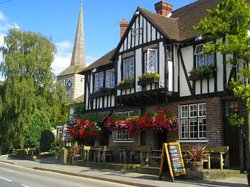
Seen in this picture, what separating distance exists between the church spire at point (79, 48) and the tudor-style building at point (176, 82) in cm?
4012

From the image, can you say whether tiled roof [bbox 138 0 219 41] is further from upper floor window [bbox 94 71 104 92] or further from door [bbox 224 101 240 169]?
upper floor window [bbox 94 71 104 92]

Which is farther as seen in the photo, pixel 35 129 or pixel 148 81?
pixel 35 129

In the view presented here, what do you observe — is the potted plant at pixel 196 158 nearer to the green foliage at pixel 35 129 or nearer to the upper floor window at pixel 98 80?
the upper floor window at pixel 98 80

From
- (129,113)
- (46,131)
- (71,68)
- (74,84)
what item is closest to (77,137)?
(129,113)

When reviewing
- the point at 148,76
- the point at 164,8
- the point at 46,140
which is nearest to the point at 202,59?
the point at 148,76

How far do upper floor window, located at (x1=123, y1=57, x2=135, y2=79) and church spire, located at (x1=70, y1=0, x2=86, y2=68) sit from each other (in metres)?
42.1

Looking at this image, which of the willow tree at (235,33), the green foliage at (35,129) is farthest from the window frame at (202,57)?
the green foliage at (35,129)

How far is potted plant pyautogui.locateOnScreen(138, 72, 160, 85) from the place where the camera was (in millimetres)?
20578

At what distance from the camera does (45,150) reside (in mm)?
34125

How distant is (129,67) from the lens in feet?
76.9

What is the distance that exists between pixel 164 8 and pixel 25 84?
1671cm

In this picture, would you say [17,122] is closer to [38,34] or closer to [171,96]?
[38,34]

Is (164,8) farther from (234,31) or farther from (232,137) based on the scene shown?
(234,31)

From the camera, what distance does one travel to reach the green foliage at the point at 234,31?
13266 millimetres
